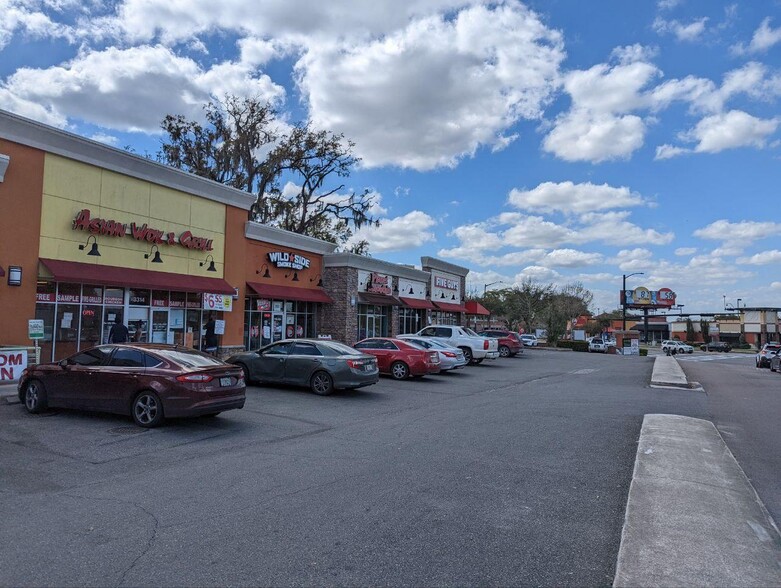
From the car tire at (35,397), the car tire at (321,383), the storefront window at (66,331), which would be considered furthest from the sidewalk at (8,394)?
the car tire at (321,383)

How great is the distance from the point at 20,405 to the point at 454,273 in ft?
120

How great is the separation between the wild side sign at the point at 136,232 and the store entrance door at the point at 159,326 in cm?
240

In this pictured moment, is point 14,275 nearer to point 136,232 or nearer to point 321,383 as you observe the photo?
point 136,232

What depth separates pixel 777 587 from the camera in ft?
12.9

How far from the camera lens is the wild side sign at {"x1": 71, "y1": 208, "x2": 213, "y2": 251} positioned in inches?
645

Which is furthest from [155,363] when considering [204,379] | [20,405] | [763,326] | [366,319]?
[763,326]

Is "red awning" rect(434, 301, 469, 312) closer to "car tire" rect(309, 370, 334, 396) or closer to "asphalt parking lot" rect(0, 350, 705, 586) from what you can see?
"car tire" rect(309, 370, 334, 396)

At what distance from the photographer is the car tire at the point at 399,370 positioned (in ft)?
60.8

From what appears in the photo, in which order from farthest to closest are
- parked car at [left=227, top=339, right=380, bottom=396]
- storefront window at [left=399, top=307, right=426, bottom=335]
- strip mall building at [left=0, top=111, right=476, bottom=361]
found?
storefront window at [left=399, top=307, right=426, bottom=335] → strip mall building at [left=0, top=111, right=476, bottom=361] → parked car at [left=227, top=339, right=380, bottom=396]

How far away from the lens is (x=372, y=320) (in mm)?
32375

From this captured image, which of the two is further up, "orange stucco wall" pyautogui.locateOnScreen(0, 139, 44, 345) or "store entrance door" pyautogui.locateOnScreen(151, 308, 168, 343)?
"orange stucco wall" pyautogui.locateOnScreen(0, 139, 44, 345)

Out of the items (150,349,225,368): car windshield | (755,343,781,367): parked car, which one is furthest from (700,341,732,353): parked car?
(150,349,225,368): car windshield

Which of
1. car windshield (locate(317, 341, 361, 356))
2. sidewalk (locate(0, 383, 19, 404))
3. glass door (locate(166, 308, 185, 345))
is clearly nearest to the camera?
sidewalk (locate(0, 383, 19, 404))

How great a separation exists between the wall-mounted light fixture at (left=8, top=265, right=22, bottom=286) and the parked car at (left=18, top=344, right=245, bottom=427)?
17.1ft
